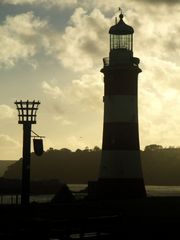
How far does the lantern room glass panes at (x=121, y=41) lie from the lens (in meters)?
44.2

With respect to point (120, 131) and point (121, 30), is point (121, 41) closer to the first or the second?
point (121, 30)

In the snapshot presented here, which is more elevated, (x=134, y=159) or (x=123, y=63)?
(x=123, y=63)

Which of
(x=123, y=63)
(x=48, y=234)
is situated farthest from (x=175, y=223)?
(x=123, y=63)

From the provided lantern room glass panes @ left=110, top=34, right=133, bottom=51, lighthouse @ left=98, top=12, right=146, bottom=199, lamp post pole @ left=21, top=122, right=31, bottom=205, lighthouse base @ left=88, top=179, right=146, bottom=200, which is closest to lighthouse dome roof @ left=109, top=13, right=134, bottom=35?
lighthouse @ left=98, top=12, right=146, bottom=199

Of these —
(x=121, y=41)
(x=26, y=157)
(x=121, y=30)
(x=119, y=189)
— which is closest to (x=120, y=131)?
(x=119, y=189)

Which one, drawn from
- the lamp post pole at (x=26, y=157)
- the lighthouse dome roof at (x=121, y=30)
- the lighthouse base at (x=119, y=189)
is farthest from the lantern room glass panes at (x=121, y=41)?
the lamp post pole at (x=26, y=157)

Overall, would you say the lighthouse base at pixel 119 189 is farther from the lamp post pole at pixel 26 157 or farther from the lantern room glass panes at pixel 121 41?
the lamp post pole at pixel 26 157

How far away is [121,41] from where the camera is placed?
145 feet

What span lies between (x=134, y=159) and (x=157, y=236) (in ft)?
57.6

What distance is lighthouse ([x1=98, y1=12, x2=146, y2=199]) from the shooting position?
140ft

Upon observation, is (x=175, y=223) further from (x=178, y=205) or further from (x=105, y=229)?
(x=178, y=205)

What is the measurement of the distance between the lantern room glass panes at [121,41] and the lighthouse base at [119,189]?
883 centimetres

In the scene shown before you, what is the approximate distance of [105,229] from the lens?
77.9ft

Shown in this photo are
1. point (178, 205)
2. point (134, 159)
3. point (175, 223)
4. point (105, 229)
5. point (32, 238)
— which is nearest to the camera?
point (32, 238)
